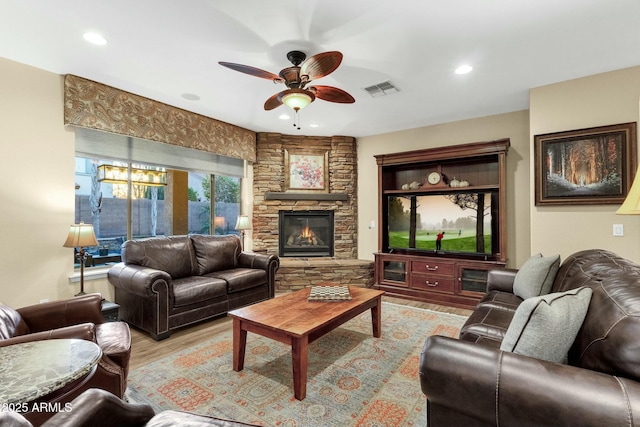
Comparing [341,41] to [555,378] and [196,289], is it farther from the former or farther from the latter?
[196,289]

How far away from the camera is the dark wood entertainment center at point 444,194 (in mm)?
4086

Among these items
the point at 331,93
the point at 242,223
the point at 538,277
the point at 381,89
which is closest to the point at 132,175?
the point at 242,223

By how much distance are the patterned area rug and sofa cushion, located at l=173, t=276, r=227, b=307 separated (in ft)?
1.62

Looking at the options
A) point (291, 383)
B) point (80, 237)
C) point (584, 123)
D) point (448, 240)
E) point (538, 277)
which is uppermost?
point (584, 123)

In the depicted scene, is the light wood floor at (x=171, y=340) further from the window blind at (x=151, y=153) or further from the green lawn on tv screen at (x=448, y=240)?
the green lawn on tv screen at (x=448, y=240)

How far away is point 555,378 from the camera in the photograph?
1.05 meters

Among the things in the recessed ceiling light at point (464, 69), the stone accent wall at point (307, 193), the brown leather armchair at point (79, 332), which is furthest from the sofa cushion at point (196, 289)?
the recessed ceiling light at point (464, 69)

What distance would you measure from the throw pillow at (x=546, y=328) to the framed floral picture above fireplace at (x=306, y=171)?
4.32 meters

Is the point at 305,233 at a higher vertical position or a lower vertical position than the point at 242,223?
lower

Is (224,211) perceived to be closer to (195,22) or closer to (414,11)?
(195,22)

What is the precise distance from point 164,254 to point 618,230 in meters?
4.92

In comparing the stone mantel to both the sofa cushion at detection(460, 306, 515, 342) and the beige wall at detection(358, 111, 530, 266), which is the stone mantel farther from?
the sofa cushion at detection(460, 306, 515, 342)

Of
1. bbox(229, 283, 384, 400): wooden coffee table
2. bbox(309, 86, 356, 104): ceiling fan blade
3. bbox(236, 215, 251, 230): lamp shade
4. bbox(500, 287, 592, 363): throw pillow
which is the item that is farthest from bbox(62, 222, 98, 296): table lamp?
bbox(500, 287, 592, 363): throw pillow

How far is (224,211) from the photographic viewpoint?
208 inches
